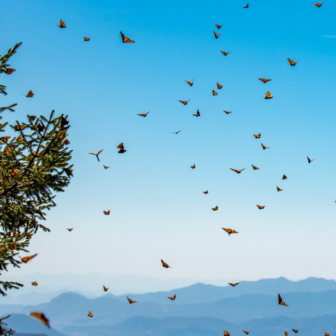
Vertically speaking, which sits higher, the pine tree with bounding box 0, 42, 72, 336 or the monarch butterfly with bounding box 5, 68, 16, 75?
the monarch butterfly with bounding box 5, 68, 16, 75

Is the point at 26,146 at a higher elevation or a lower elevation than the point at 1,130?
lower

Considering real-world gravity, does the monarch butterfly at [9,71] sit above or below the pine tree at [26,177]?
above

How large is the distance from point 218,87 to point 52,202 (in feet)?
33.1

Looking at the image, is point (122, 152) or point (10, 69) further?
point (122, 152)

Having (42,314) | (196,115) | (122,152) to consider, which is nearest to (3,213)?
(122,152)

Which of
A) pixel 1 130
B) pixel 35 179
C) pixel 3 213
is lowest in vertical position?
pixel 3 213

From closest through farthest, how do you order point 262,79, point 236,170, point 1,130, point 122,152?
1. point 1,130
2. point 122,152
3. point 262,79
4. point 236,170

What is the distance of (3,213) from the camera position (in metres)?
7.96

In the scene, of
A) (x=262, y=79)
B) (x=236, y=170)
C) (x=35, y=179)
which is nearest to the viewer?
(x=35, y=179)

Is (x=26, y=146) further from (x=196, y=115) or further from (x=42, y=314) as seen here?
(x=196, y=115)

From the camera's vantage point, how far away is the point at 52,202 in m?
8.67

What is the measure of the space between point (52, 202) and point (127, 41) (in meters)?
5.87

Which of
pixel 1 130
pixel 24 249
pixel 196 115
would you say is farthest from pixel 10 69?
pixel 196 115

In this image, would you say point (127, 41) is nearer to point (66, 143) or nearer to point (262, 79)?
point (66, 143)
